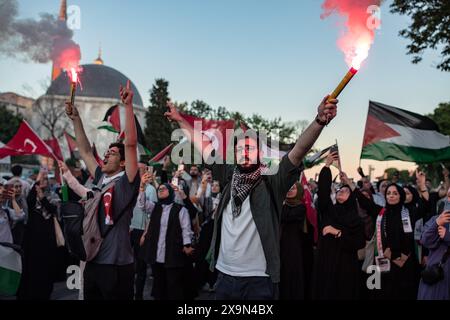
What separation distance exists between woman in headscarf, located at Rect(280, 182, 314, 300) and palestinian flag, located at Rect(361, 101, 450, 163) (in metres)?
3.24

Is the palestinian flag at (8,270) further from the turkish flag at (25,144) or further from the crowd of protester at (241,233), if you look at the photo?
the turkish flag at (25,144)

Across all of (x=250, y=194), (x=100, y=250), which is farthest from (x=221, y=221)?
(x=100, y=250)

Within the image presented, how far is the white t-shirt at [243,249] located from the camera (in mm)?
3463

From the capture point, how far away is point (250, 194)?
3.60 meters

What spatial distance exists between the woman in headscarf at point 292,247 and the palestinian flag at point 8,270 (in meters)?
3.36

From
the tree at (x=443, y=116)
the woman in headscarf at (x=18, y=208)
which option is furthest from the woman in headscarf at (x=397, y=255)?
the tree at (x=443, y=116)

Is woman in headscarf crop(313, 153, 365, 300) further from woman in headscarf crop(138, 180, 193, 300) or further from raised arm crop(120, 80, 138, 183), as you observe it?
raised arm crop(120, 80, 138, 183)

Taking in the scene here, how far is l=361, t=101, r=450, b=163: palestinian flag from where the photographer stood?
9.59 meters

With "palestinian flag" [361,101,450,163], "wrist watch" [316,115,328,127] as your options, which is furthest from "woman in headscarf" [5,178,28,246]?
"palestinian flag" [361,101,450,163]

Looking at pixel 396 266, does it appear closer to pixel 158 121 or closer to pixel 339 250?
pixel 339 250

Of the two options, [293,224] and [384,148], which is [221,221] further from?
[384,148]

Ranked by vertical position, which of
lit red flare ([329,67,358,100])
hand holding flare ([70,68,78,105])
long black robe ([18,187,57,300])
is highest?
hand holding flare ([70,68,78,105])

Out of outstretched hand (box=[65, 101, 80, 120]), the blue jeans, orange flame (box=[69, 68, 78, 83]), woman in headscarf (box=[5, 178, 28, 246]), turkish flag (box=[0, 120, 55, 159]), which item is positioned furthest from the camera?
turkish flag (box=[0, 120, 55, 159])

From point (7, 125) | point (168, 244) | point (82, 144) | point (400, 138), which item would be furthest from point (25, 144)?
point (7, 125)
